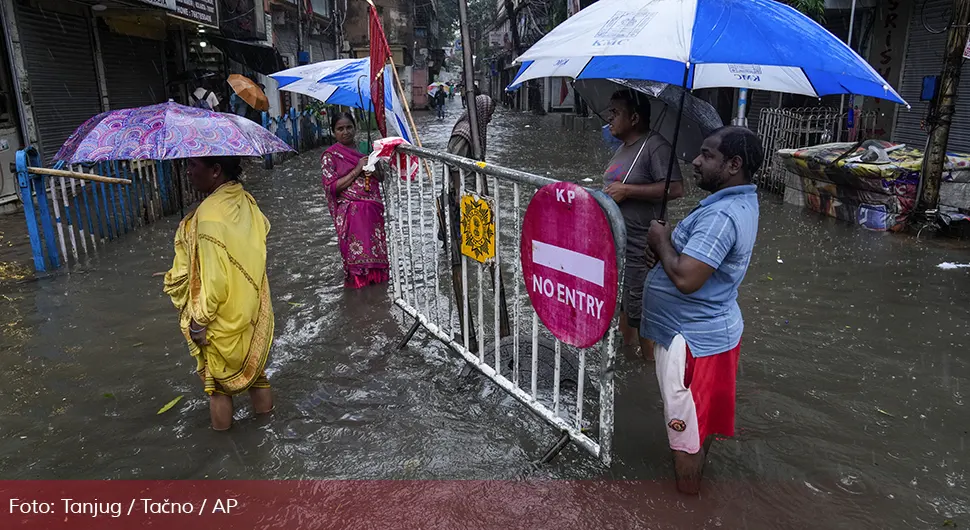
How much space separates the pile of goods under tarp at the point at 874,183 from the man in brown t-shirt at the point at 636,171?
172 inches

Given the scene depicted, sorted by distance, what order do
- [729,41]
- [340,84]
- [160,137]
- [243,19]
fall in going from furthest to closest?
[243,19]
[340,84]
[160,137]
[729,41]

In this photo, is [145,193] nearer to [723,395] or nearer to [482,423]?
[482,423]

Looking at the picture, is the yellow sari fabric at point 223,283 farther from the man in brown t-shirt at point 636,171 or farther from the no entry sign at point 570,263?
the man in brown t-shirt at point 636,171

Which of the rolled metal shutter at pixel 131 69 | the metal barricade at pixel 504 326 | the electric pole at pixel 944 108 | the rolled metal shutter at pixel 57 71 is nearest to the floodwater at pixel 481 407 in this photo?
the metal barricade at pixel 504 326

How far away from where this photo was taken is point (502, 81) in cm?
5628

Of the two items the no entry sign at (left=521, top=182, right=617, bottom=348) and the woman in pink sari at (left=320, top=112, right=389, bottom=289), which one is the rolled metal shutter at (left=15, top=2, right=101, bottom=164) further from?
the no entry sign at (left=521, top=182, right=617, bottom=348)

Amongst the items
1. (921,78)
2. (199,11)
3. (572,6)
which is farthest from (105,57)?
(572,6)

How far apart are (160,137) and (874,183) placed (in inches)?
308

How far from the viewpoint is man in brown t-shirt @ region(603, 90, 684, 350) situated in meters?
3.54

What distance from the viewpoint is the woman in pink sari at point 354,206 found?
5.35 meters

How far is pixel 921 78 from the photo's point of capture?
1080 cm

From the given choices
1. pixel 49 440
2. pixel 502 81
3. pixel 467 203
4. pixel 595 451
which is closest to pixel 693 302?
pixel 595 451

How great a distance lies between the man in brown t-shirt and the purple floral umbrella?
75.6 inches

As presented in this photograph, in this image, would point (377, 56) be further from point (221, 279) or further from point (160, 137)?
point (221, 279)
